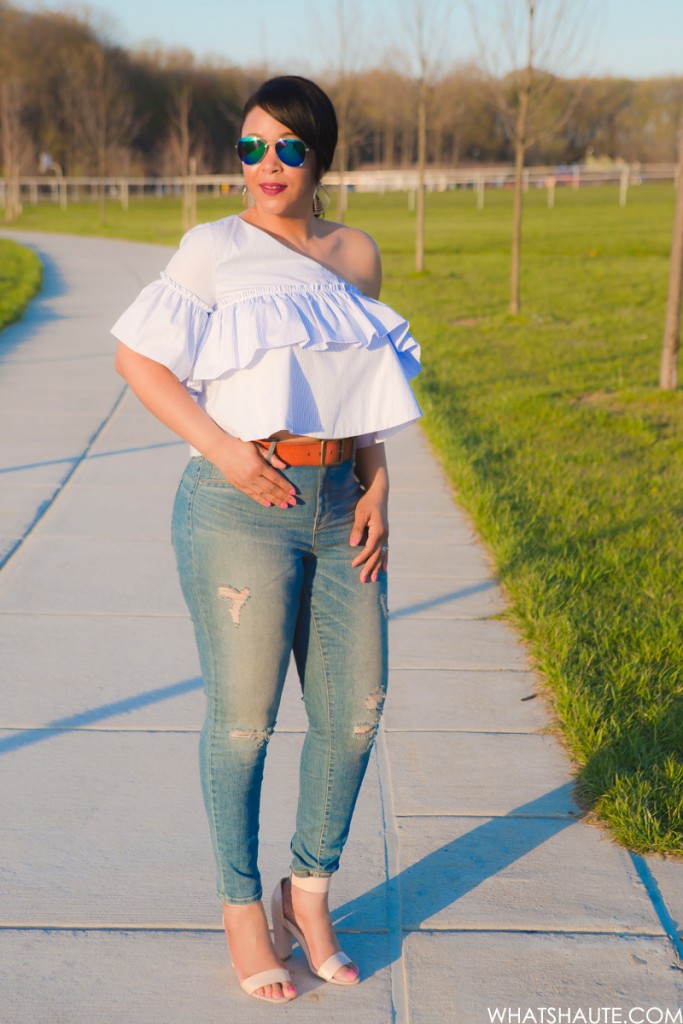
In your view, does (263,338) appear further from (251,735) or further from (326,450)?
(251,735)

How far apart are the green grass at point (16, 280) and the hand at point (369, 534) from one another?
37.2 ft

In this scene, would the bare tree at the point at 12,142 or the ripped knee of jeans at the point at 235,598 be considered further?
the bare tree at the point at 12,142

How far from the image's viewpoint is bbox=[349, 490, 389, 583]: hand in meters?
2.37

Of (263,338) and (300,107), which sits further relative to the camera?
(300,107)

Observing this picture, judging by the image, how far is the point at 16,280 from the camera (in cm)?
1802

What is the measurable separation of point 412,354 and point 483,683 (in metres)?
1.89

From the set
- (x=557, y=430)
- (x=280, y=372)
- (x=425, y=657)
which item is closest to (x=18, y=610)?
(x=425, y=657)

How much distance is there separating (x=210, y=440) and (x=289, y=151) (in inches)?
23.5

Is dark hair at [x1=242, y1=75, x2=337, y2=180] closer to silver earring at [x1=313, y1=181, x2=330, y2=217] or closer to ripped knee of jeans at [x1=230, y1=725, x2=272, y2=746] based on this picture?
silver earring at [x1=313, y1=181, x2=330, y2=217]

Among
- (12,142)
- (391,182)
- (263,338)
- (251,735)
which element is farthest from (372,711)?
(391,182)

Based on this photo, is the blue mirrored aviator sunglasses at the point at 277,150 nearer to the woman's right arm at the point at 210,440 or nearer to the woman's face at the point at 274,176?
the woman's face at the point at 274,176

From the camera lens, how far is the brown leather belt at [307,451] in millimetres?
2281

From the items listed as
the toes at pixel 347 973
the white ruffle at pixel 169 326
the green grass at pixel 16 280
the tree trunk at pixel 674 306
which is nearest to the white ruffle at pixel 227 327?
the white ruffle at pixel 169 326

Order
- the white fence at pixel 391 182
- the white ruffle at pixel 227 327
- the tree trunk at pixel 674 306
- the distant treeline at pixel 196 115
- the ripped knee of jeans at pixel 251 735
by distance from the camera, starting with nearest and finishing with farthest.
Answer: the white ruffle at pixel 227 327 < the ripped knee of jeans at pixel 251 735 < the tree trunk at pixel 674 306 < the white fence at pixel 391 182 < the distant treeline at pixel 196 115
